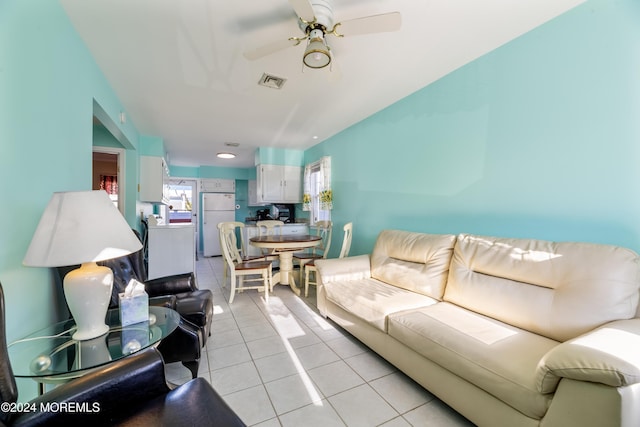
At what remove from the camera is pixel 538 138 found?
→ 73.5 inches

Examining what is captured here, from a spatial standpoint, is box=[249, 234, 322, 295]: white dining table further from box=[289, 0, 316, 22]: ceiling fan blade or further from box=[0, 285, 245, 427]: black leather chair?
box=[289, 0, 316, 22]: ceiling fan blade

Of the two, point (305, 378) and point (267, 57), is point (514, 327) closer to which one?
point (305, 378)

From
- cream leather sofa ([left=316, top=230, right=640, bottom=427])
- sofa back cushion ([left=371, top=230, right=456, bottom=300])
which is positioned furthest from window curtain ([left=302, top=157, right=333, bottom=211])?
cream leather sofa ([left=316, top=230, right=640, bottom=427])

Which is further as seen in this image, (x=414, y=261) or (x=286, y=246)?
(x=286, y=246)

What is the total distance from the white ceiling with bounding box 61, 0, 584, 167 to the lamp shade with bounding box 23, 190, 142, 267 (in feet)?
4.37

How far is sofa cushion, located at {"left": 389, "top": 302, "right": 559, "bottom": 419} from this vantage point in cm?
112

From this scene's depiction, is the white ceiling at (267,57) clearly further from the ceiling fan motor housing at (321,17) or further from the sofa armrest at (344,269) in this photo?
the sofa armrest at (344,269)

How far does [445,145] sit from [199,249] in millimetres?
6982

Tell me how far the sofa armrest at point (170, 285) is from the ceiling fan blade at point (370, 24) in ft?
7.60

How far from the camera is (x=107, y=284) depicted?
127 centimetres

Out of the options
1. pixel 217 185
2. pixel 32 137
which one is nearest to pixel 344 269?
pixel 32 137

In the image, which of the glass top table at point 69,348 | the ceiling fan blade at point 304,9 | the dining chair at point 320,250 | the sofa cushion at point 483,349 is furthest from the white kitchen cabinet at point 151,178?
the sofa cushion at point 483,349

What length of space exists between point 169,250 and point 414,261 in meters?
3.19

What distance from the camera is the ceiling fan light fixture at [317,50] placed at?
1613 millimetres
